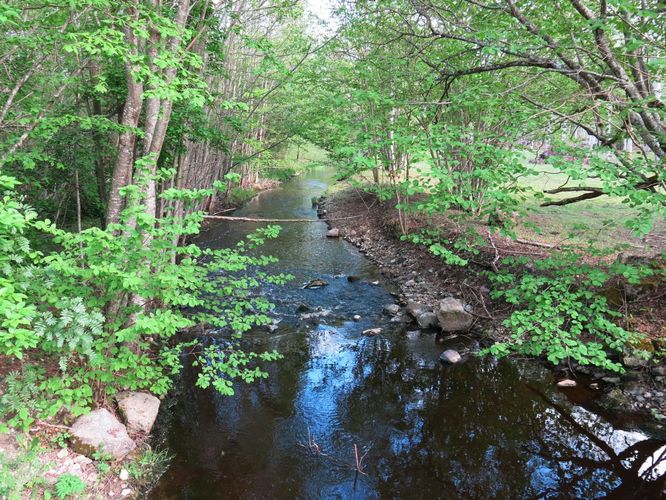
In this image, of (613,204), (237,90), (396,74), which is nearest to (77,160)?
(396,74)

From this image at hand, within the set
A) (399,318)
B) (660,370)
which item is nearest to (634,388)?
(660,370)

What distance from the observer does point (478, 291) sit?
9031mm

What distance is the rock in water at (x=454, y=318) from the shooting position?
8258mm

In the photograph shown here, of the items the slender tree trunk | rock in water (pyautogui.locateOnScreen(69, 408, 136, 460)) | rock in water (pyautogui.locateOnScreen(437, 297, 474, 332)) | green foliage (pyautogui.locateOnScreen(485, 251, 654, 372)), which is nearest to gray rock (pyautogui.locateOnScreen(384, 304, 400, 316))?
rock in water (pyautogui.locateOnScreen(437, 297, 474, 332))

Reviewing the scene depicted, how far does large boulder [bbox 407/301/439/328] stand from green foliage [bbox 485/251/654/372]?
1.77 metres

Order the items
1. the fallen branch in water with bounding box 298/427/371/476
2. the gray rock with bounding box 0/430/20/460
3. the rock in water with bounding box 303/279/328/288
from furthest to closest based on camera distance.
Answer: the rock in water with bounding box 303/279/328/288 < the fallen branch in water with bounding box 298/427/371/476 < the gray rock with bounding box 0/430/20/460

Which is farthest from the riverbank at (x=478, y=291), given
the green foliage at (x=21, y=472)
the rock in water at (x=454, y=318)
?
the green foliage at (x=21, y=472)

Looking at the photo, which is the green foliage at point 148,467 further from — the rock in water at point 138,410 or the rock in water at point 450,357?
the rock in water at point 450,357

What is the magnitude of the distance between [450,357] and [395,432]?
2.30m

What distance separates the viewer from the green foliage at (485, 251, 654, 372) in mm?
5402

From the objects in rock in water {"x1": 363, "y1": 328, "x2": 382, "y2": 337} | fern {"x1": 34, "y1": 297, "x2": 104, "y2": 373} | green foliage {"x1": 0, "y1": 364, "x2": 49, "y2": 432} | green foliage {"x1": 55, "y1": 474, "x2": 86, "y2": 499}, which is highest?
fern {"x1": 34, "y1": 297, "x2": 104, "y2": 373}

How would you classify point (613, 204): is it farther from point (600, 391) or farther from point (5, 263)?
point (5, 263)

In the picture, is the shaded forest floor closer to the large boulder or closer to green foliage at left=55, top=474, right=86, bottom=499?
the large boulder

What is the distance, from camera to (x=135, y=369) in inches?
196
